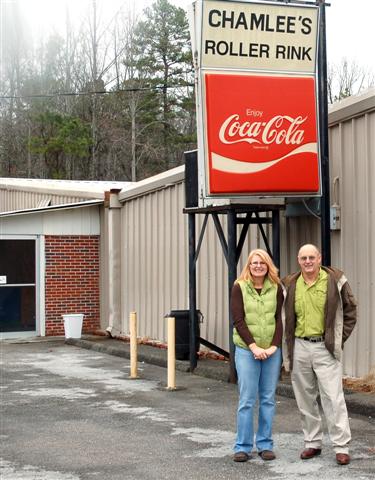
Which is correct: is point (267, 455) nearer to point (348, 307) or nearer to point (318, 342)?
point (318, 342)

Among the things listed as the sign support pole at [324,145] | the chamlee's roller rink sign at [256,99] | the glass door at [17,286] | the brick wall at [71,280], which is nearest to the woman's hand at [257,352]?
the chamlee's roller rink sign at [256,99]

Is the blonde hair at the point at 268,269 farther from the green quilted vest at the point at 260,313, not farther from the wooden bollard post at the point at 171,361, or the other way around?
the wooden bollard post at the point at 171,361

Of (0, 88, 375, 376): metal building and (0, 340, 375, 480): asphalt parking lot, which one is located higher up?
(0, 88, 375, 376): metal building

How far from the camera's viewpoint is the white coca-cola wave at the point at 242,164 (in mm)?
10984

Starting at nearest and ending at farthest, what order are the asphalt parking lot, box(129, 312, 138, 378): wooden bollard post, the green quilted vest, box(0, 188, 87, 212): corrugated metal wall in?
the asphalt parking lot
the green quilted vest
box(129, 312, 138, 378): wooden bollard post
box(0, 188, 87, 212): corrugated metal wall

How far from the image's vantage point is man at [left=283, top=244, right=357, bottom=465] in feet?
23.6

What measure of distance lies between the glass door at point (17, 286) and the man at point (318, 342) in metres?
13.5

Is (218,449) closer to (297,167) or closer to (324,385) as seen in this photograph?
(324,385)

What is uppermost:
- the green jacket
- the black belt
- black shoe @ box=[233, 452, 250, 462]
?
the green jacket

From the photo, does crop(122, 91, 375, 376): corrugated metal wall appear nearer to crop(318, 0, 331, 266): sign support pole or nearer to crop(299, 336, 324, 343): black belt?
crop(318, 0, 331, 266): sign support pole

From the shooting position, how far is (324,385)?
23.7 ft

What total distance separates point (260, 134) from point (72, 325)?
9.62 metres

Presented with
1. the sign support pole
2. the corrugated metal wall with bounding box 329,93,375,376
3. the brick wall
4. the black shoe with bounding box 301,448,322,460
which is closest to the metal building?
the corrugated metal wall with bounding box 329,93,375,376

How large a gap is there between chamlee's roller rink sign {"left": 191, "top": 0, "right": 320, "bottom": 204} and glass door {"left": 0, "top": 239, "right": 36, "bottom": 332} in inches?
401
